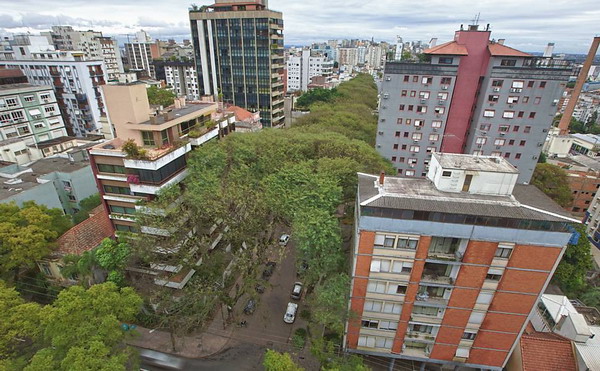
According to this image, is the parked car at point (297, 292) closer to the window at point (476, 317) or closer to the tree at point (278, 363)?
the tree at point (278, 363)

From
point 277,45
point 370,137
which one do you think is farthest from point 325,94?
point 370,137

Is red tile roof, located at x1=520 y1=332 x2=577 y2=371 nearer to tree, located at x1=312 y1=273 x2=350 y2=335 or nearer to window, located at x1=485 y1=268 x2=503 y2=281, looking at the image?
window, located at x1=485 y1=268 x2=503 y2=281

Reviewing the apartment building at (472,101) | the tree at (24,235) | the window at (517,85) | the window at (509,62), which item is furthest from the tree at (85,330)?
the window at (509,62)

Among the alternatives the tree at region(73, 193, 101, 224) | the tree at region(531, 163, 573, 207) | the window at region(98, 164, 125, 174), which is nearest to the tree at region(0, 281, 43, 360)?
the window at region(98, 164, 125, 174)

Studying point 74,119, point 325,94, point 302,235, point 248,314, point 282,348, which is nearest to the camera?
point 302,235

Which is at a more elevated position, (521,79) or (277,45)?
(277,45)

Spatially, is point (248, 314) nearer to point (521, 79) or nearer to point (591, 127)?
point (521, 79)

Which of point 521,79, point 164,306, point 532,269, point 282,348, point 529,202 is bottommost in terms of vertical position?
point 282,348
